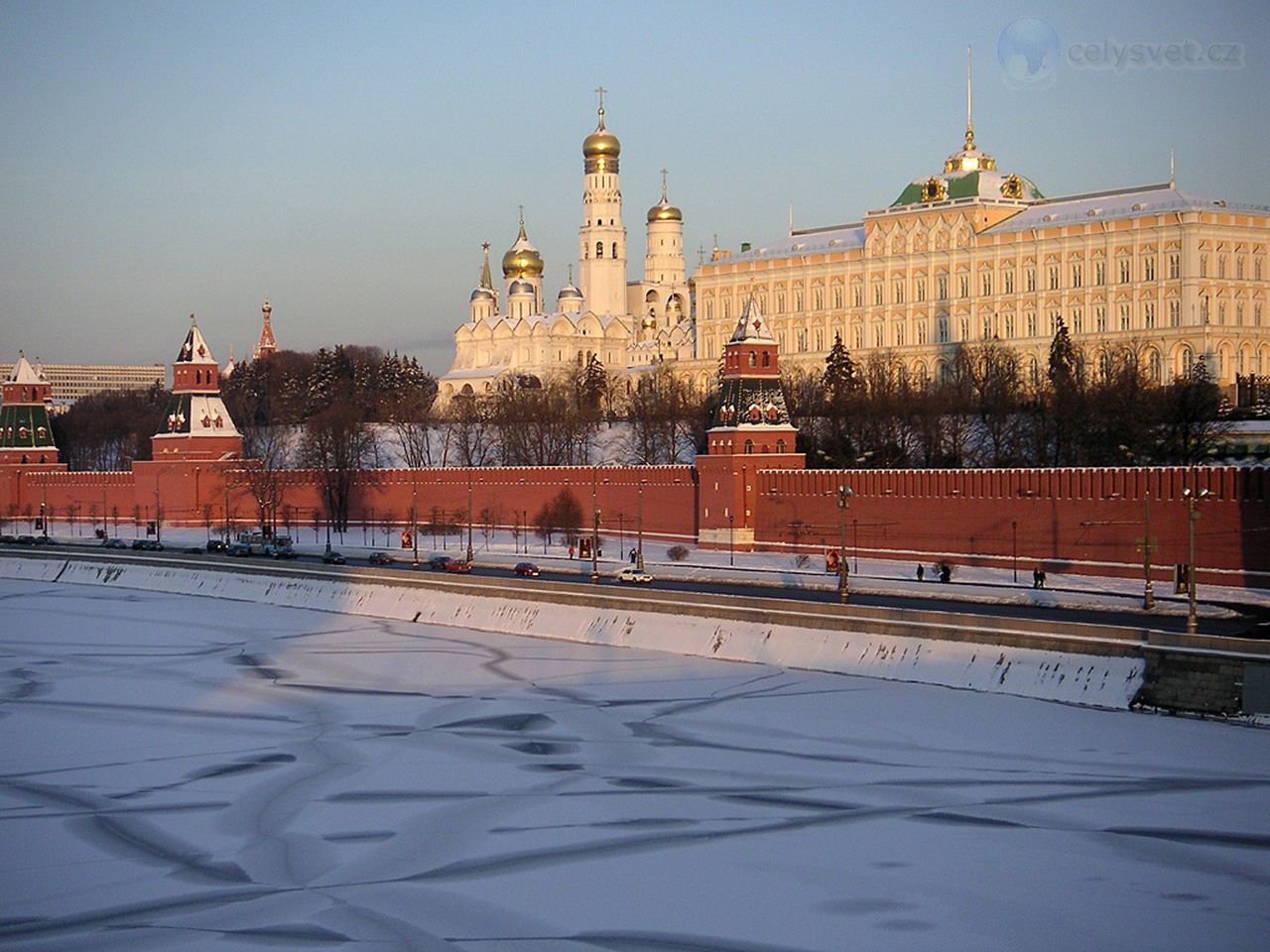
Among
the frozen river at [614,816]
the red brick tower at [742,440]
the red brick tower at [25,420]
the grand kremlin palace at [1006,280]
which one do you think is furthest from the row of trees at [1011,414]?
the red brick tower at [25,420]

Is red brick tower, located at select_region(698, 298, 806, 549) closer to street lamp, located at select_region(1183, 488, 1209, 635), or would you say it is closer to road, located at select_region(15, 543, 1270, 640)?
road, located at select_region(15, 543, 1270, 640)

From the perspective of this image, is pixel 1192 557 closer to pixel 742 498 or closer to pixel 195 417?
pixel 742 498

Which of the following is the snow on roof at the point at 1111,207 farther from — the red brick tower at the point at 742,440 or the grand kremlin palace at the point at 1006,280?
the red brick tower at the point at 742,440

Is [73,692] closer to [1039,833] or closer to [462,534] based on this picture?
[1039,833]

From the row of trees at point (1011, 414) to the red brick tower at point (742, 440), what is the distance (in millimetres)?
4983

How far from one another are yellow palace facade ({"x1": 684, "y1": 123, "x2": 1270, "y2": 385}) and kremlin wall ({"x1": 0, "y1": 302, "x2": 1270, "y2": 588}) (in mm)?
24589

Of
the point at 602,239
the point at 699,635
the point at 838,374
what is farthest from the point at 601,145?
the point at 699,635

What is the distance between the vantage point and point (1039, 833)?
68.1ft

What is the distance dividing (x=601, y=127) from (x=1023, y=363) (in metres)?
46.4

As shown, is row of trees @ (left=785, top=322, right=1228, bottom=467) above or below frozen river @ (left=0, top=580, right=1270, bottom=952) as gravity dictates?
above

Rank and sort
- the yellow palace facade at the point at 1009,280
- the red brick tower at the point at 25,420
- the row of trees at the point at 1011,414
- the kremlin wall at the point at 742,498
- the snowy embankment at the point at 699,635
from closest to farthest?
the snowy embankment at the point at 699,635 < the kremlin wall at the point at 742,498 < the row of trees at the point at 1011,414 < the yellow palace facade at the point at 1009,280 < the red brick tower at the point at 25,420

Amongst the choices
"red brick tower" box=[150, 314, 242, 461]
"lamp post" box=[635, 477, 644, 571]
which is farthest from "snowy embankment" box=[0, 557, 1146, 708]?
"red brick tower" box=[150, 314, 242, 461]

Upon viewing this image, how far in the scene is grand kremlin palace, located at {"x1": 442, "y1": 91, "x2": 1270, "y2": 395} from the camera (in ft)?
242

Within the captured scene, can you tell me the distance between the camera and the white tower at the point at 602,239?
119750mm
